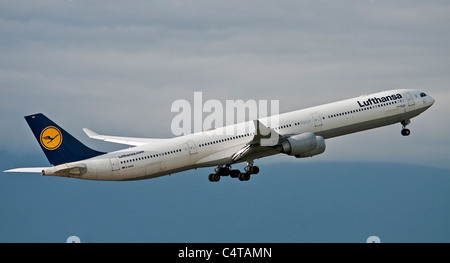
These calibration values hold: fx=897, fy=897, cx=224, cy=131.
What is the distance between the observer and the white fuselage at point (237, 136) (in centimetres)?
7631

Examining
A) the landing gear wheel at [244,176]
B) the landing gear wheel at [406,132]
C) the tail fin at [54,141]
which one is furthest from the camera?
the landing gear wheel at [406,132]

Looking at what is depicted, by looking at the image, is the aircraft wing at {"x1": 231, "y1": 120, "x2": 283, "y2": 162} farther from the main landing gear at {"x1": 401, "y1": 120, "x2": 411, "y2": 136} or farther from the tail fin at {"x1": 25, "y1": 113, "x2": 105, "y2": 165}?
the main landing gear at {"x1": 401, "y1": 120, "x2": 411, "y2": 136}

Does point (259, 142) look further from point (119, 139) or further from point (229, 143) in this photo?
point (119, 139)

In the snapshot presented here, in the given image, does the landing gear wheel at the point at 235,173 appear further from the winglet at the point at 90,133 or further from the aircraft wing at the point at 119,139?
the winglet at the point at 90,133

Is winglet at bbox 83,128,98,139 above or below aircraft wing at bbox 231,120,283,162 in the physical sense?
above

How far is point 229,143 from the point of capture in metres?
80.4


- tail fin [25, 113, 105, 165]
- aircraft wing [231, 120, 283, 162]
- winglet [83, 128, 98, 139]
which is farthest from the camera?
winglet [83, 128, 98, 139]

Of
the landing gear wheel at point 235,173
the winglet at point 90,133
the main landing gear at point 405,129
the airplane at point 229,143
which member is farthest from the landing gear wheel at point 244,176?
the main landing gear at point 405,129

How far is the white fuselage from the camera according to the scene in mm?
76312

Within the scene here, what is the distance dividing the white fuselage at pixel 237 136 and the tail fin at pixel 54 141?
2.72ft

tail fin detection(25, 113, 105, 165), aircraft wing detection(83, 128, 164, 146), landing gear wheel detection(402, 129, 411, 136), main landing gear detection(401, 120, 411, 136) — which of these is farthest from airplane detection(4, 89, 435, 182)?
landing gear wheel detection(402, 129, 411, 136)

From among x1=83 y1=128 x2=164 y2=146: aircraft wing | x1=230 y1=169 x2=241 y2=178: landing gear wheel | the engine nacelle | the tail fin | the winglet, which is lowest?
the tail fin

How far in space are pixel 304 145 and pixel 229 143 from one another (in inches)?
264

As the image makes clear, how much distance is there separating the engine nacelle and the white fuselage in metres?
1.79
